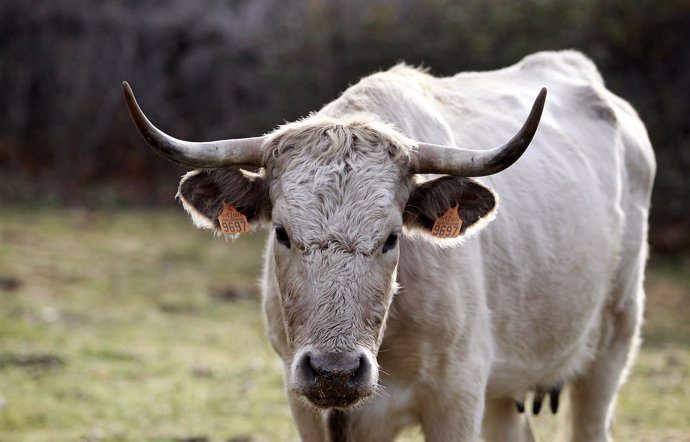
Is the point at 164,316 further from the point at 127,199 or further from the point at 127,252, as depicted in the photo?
the point at 127,199

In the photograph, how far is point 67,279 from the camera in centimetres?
1259

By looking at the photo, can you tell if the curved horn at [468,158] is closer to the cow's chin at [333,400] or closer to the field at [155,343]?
the cow's chin at [333,400]

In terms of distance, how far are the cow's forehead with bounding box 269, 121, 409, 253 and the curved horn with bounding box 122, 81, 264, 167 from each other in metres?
0.14

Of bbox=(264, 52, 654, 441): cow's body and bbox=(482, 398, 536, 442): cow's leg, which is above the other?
bbox=(264, 52, 654, 441): cow's body

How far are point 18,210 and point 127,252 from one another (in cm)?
343

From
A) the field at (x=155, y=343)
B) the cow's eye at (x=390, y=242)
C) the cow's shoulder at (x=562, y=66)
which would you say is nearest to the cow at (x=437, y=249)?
the cow's eye at (x=390, y=242)

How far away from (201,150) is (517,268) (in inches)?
72.8

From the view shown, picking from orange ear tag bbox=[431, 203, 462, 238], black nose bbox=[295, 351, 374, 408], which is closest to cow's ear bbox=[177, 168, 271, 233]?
orange ear tag bbox=[431, 203, 462, 238]

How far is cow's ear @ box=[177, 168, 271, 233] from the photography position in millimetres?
4609

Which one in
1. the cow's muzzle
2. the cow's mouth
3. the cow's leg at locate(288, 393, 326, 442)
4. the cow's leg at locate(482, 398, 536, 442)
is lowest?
the cow's leg at locate(482, 398, 536, 442)

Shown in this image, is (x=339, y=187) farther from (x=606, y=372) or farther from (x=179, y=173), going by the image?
(x=179, y=173)

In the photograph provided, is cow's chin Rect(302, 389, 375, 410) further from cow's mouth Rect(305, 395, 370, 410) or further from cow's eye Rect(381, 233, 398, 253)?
cow's eye Rect(381, 233, 398, 253)

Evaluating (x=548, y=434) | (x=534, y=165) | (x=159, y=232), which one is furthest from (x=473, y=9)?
(x=534, y=165)

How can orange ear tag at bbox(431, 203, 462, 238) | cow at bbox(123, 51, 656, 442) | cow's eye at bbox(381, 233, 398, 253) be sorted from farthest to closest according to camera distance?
1. orange ear tag at bbox(431, 203, 462, 238)
2. cow's eye at bbox(381, 233, 398, 253)
3. cow at bbox(123, 51, 656, 442)
